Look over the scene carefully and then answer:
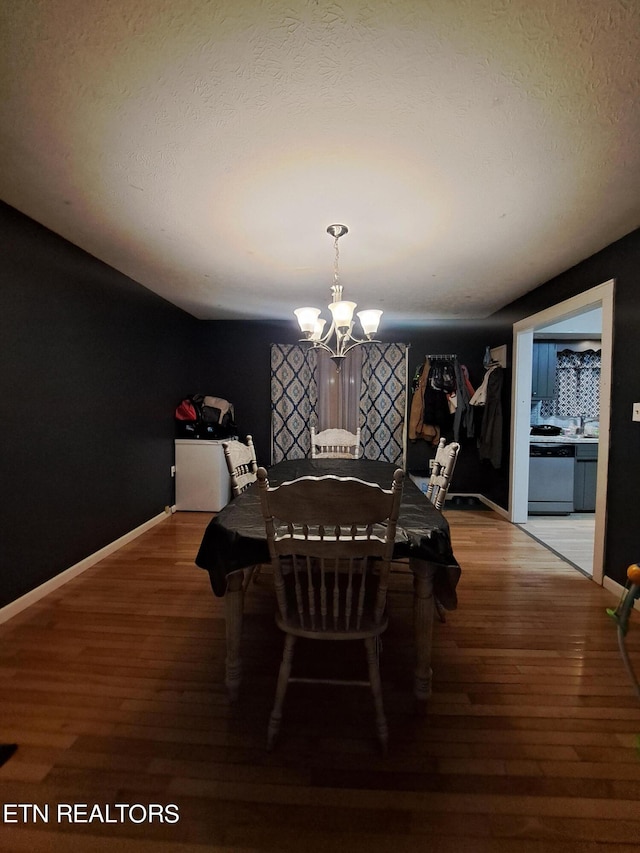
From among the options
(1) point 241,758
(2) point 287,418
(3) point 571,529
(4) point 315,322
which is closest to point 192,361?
(2) point 287,418

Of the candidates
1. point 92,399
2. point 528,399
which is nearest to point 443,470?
point 528,399

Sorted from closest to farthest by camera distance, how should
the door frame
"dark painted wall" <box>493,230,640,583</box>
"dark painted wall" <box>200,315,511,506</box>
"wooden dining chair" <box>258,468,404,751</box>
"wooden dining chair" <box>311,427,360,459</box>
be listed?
"wooden dining chair" <box>258,468,404,751</box>, "dark painted wall" <box>493,230,640,583</box>, the door frame, "wooden dining chair" <box>311,427,360,459</box>, "dark painted wall" <box>200,315,511,506</box>

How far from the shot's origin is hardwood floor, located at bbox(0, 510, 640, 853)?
1.11 meters

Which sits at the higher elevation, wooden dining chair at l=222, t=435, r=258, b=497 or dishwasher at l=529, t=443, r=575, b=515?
wooden dining chair at l=222, t=435, r=258, b=497

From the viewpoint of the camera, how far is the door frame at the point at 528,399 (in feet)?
8.72

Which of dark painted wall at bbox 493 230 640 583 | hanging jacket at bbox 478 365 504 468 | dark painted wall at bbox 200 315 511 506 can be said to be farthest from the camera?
dark painted wall at bbox 200 315 511 506

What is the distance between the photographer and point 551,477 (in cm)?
430

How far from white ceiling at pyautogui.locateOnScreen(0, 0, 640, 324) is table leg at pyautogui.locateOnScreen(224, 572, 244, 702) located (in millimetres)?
1814

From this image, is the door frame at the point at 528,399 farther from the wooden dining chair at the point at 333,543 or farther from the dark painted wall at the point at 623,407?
the wooden dining chair at the point at 333,543

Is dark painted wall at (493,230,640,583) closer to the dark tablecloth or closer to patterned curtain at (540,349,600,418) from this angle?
the dark tablecloth

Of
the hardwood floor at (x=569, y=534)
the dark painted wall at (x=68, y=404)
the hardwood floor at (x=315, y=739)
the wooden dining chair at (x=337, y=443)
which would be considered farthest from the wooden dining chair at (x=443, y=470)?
→ the dark painted wall at (x=68, y=404)

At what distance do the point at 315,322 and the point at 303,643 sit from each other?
6.14ft

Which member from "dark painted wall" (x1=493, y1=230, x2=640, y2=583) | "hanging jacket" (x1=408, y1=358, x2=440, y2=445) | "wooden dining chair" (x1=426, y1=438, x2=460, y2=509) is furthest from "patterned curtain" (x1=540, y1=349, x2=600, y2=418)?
"wooden dining chair" (x1=426, y1=438, x2=460, y2=509)

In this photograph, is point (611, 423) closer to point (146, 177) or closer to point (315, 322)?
point (315, 322)
